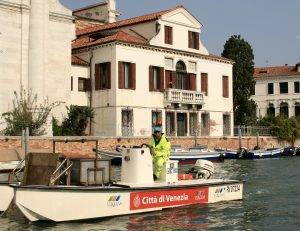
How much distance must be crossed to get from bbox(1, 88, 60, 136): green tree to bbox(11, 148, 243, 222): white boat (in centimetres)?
1663

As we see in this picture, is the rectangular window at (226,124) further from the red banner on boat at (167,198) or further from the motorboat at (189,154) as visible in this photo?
the red banner on boat at (167,198)

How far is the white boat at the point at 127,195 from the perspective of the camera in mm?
12234

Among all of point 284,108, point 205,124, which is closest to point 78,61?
point 205,124

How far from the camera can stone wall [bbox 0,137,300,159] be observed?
2858 centimetres

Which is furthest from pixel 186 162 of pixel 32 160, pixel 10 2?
pixel 32 160

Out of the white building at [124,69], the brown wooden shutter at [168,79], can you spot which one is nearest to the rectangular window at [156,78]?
the white building at [124,69]

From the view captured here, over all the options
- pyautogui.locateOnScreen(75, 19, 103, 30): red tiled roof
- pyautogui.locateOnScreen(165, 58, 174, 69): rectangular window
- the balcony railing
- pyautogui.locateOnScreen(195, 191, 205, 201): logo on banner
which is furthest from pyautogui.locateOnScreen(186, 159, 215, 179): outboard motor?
pyautogui.locateOnScreen(75, 19, 103, 30): red tiled roof

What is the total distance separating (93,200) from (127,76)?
25814mm

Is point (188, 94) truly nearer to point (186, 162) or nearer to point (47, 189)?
point (186, 162)

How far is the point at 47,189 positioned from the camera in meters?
12.1

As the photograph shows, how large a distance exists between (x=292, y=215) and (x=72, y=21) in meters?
25.3

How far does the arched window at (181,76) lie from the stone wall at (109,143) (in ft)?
→ 13.7

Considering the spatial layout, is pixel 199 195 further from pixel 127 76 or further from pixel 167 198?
pixel 127 76

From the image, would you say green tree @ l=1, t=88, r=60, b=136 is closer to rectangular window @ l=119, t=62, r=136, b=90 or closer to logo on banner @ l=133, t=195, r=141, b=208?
rectangular window @ l=119, t=62, r=136, b=90
